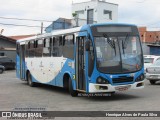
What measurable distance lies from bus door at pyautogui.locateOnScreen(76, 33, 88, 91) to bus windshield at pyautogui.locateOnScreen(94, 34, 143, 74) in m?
0.83

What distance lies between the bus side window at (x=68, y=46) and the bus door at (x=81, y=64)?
0.56m

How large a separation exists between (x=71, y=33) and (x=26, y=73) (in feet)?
26.9

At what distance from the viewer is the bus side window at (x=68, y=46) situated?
666 inches

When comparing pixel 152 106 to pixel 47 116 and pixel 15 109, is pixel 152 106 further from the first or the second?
pixel 15 109

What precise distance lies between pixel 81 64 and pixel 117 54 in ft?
5.39

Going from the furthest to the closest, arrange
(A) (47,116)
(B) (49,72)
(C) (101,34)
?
(B) (49,72) < (C) (101,34) < (A) (47,116)

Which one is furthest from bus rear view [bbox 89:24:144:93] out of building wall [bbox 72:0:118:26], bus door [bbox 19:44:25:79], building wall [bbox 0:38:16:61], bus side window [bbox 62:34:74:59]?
building wall [bbox 72:0:118:26]

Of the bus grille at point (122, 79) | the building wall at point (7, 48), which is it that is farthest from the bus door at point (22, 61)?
the building wall at point (7, 48)

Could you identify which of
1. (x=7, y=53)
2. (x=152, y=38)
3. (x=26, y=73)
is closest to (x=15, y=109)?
(x=26, y=73)

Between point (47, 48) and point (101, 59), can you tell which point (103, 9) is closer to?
point (47, 48)

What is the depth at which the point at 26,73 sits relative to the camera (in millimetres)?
24422

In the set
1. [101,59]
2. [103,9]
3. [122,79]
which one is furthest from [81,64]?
[103,9]

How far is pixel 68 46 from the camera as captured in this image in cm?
1736

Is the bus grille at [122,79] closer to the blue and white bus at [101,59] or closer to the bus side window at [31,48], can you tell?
the blue and white bus at [101,59]
